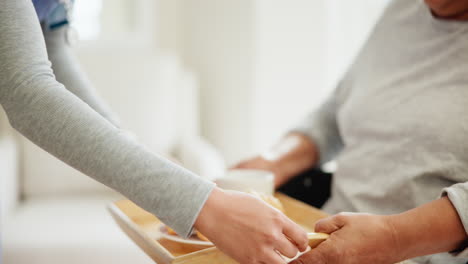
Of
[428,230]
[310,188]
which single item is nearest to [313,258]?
[428,230]

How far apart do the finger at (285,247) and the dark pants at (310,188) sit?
54cm

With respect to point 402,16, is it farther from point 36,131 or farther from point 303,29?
point 303,29

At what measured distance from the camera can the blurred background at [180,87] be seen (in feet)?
4.47

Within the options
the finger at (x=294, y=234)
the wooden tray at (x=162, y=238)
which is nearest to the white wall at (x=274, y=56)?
the wooden tray at (x=162, y=238)

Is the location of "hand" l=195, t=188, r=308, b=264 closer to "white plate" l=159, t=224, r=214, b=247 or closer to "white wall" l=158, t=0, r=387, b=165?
"white plate" l=159, t=224, r=214, b=247

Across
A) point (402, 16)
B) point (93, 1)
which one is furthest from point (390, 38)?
point (93, 1)

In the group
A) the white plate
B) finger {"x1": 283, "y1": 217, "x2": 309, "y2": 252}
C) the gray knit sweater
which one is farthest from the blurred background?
finger {"x1": 283, "y1": 217, "x2": 309, "y2": 252}

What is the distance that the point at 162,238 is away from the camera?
0.67 meters

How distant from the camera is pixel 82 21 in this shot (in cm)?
238

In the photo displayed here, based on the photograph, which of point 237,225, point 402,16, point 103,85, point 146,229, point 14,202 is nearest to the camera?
point 237,225

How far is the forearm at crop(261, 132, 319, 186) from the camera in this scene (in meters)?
1.06

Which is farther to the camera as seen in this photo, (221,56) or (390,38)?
(221,56)

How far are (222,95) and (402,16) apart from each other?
56.6 inches

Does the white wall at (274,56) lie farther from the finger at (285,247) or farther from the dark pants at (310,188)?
the finger at (285,247)
